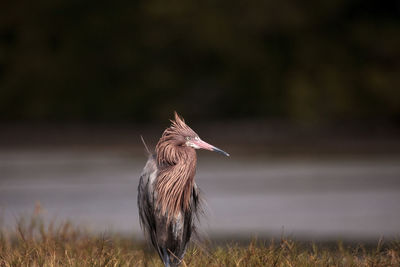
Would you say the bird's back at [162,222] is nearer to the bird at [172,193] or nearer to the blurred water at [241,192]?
the bird at [172,193]

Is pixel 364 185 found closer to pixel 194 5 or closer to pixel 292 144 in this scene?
pixel 292 144

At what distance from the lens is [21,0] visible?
28.4 meters

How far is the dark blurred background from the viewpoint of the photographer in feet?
65.8

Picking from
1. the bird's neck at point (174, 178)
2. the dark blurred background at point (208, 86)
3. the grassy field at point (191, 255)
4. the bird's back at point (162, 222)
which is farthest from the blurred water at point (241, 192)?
the bird's neck at point (174, 178)

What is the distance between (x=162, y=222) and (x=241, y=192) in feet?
27.7

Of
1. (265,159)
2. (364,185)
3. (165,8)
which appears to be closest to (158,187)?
(364,185)

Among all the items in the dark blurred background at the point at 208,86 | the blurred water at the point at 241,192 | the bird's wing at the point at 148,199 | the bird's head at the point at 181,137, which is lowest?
the bird's wing at the point at 148,199

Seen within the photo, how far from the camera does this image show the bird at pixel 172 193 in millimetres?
5992

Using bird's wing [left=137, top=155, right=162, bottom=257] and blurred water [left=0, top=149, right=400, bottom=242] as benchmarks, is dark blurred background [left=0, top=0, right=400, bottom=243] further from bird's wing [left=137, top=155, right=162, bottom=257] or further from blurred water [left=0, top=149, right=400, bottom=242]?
bird's wing [left=137, top=155, right=162, bottom=257]

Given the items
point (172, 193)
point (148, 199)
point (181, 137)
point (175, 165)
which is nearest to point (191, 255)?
point (148, 199)

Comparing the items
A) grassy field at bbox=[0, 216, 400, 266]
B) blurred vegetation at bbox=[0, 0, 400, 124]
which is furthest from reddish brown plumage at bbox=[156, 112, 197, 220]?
blurred vegetation at bbox=[0, 0, 400, 124]

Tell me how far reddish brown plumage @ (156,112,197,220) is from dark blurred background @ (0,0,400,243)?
1027 cm

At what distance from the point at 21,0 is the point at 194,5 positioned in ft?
19.5

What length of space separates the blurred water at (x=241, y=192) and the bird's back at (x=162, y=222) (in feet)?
4.88
